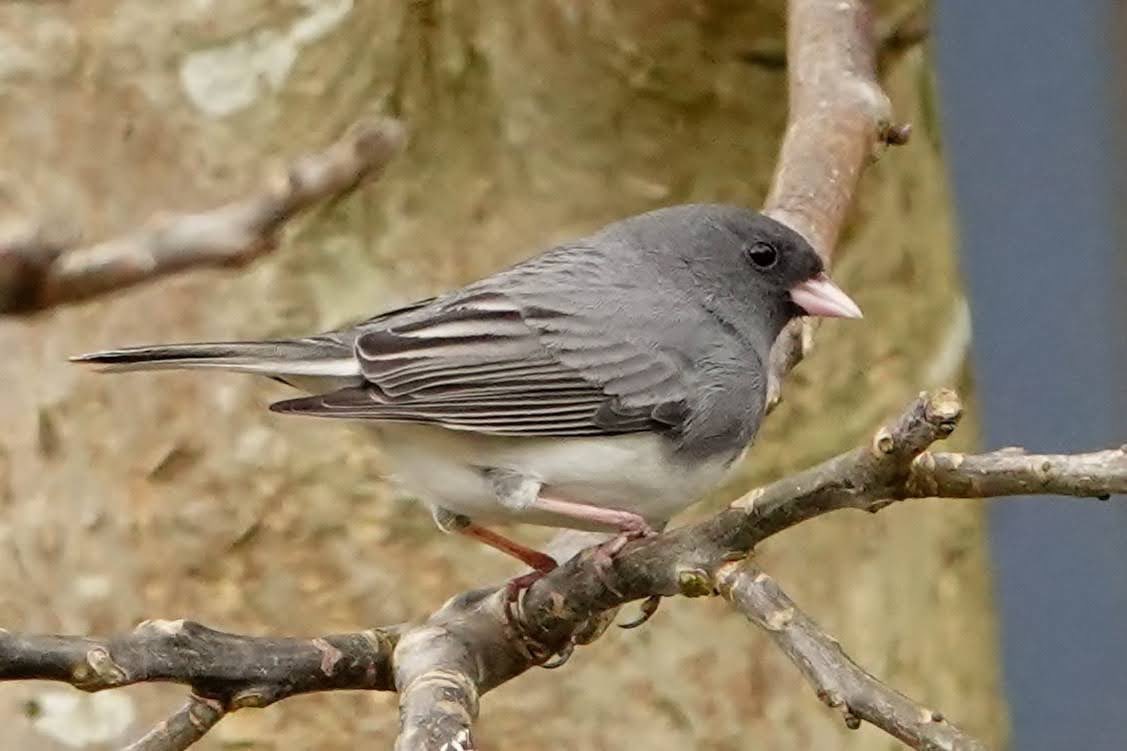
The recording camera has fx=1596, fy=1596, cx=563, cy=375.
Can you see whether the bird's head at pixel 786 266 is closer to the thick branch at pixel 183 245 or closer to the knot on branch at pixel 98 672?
the knot on branch at pixel 98 672

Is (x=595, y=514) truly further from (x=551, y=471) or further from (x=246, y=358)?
(x=246, y=358)

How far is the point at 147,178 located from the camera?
1989mm

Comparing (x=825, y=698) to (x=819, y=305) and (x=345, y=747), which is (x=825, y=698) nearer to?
(x=819, y=305)

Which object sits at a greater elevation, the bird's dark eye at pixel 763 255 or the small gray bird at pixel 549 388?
the bird's dark eye at pixel 763 255

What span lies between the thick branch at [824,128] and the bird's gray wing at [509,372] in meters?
0.22

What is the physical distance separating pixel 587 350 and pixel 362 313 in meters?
0.50

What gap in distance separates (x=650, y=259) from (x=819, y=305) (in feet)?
0.65

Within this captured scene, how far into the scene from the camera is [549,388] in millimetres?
1609

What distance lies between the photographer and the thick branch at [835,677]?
0.94 meters

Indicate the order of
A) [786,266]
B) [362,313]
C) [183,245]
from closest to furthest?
1. [183,245]
2. [786,266]
3. [362,313]

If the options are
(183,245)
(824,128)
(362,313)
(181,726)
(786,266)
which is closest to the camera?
(183,245)

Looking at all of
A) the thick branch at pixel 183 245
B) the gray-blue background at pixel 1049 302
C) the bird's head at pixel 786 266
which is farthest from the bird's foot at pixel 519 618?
the gray-blue background at pixel 1049 302

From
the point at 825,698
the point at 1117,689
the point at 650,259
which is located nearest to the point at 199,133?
the point at 650,259

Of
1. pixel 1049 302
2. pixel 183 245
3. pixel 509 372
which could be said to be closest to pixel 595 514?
pixel 509 372
